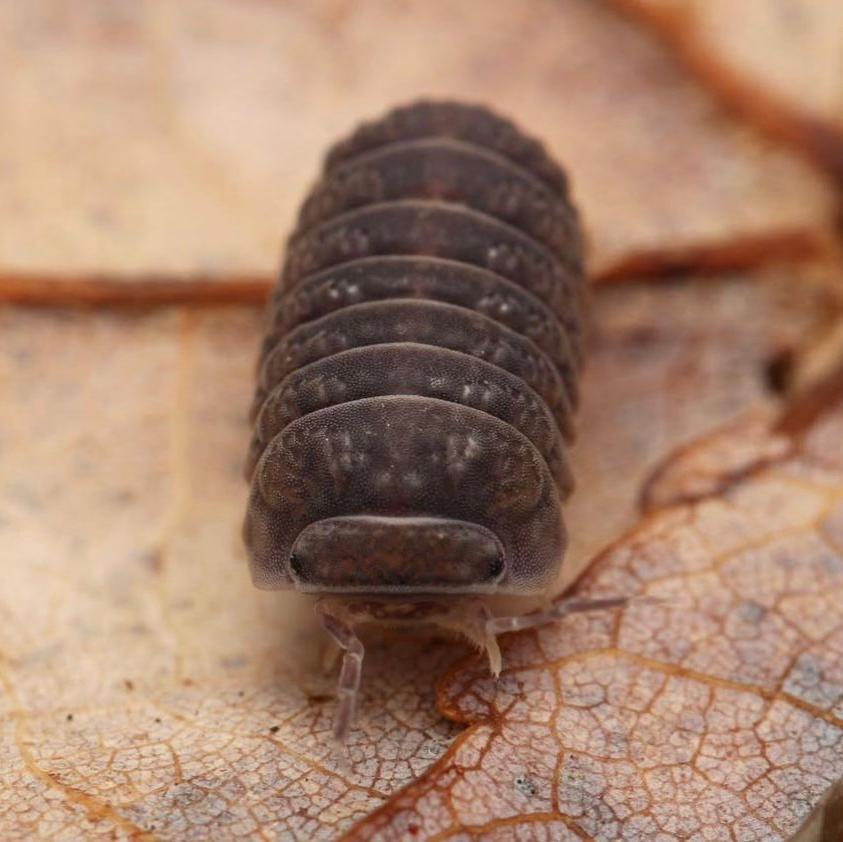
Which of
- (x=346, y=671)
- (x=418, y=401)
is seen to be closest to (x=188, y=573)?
(x=346, y=671)

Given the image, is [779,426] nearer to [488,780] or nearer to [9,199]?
[488,780]

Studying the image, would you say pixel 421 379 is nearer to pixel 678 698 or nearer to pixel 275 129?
pixel 678 698

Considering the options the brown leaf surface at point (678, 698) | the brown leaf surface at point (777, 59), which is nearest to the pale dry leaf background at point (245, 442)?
the brown leaf surface at point (678, 698)

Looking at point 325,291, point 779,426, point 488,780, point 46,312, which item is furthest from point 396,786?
point 46,312

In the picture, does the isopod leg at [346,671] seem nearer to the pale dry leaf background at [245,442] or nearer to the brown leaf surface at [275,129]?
the pale dry leaf background at [245,442]

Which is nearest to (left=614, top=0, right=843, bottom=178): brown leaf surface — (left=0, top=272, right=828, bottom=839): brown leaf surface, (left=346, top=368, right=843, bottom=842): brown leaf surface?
(left=0, top=272, right=828, bottom=839): brown leaf surface
